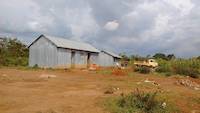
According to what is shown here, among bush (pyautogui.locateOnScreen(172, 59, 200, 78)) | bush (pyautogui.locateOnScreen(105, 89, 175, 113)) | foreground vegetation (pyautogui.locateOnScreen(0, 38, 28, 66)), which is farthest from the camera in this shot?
foreground vegetation (pyautogui.locateOnScreen(0, 38, 28, 66))

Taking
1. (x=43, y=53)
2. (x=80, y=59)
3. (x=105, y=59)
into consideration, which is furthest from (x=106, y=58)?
(x=43, y=53)

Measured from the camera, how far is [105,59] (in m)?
52.2

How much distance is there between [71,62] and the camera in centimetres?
4203

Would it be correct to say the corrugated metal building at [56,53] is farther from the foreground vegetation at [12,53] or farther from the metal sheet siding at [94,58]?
the foreground vegetation at [12,53]

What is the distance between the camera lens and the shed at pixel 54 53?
39.3m

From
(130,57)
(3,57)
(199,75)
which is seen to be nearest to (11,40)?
(3,57)

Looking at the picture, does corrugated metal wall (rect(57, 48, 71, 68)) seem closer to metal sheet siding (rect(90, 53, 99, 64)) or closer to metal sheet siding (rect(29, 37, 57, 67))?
metal sheet siding (rect(29, 37, 57, 67))

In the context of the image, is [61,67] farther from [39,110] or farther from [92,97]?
[39,110]

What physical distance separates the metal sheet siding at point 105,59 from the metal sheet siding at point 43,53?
12770mm

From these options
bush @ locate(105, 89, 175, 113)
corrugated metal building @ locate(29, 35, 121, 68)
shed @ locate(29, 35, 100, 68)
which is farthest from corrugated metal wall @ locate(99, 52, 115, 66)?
bush @ locate(105, 89, 175, 113)

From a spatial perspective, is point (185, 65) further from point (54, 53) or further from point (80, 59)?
point (54, 53)

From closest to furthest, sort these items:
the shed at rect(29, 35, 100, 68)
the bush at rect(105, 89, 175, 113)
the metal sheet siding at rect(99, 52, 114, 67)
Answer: the bush at rect(105, 89, 175, 113) → the shed at rect(29, 35, 100, 68) → the metal sheet siding at rect(99, 52, 114, 67)

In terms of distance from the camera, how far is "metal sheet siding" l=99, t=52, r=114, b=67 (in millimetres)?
51750

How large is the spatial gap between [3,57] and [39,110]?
113 feet
